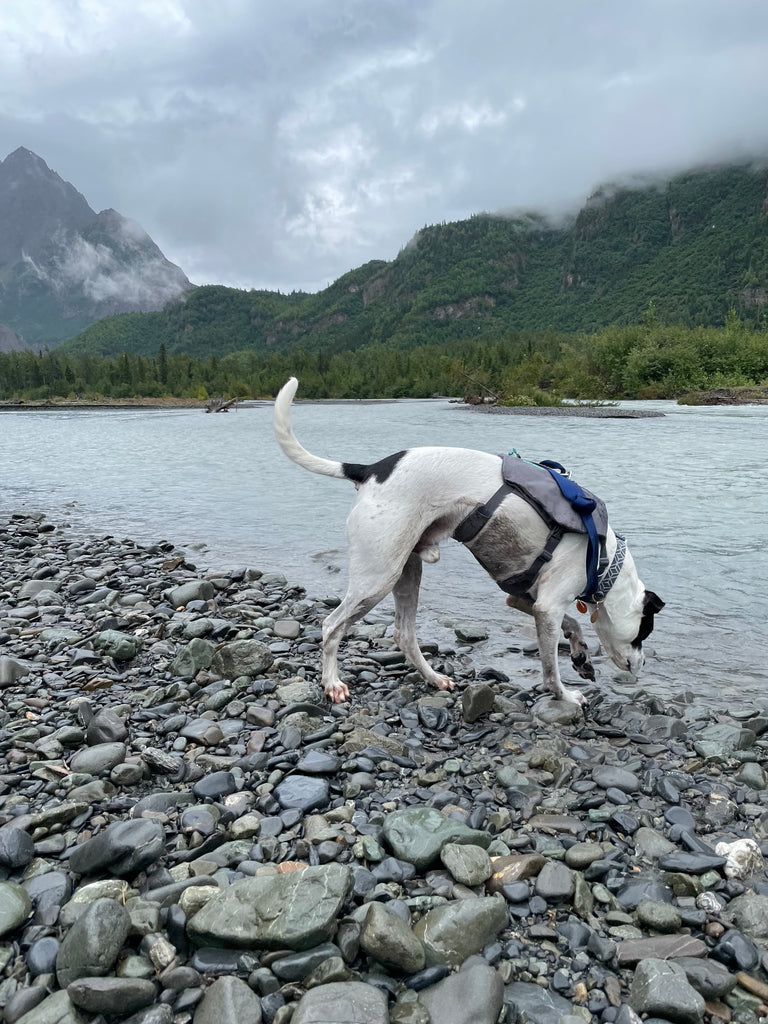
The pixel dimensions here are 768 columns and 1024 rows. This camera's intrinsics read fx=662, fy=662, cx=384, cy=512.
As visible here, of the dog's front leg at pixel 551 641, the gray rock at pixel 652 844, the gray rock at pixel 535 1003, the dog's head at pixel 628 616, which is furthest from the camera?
the dog's head at pixel 628 616

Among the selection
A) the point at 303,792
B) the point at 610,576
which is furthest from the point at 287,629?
the point at 610,576

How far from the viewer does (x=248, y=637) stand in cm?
641

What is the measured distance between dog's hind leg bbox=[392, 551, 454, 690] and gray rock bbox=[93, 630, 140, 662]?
2.39 m

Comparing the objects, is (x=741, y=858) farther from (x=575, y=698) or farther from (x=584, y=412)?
(x=584, y=412)

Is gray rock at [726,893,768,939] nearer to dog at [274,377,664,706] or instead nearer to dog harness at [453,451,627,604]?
dog at [274,377,664,706]

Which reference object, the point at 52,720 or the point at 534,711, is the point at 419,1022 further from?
the point at 52,720

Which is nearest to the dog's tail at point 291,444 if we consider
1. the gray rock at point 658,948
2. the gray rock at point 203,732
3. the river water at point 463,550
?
the gray rock at point 203,732

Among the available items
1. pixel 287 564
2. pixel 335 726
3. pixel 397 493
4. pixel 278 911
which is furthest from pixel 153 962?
pixel 287 564

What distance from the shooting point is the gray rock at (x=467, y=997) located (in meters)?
2.27

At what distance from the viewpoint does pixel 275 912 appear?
8.43ft

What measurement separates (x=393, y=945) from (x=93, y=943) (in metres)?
1.09

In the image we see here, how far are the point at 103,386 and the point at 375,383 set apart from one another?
53582 mm

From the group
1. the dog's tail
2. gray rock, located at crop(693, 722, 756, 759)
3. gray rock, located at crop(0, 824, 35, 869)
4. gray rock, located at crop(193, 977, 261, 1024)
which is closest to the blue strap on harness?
gray rock, located at crop(693, 722, 756, 759)

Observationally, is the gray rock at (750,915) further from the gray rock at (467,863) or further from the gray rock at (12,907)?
the gray rock at (12,907)
